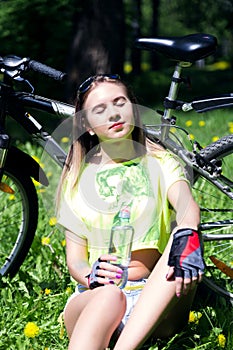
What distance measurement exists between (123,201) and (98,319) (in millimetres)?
486

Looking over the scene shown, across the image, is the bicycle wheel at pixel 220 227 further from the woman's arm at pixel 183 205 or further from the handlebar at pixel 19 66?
the handlebar at pixel 19 66

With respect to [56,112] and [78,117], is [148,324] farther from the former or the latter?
[56,112]

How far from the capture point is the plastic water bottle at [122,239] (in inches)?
108

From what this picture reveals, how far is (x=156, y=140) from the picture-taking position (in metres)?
3.06

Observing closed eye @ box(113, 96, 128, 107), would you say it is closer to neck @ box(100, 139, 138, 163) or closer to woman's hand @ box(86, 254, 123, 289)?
neck @ box(100, 139, 138, 163)

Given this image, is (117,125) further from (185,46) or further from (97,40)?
(97,40)

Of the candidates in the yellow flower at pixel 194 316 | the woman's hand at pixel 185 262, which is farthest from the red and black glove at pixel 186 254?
the yellow flower at pixel 194 316

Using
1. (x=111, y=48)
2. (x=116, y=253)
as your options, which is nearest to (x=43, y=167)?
(x=116, y=253)

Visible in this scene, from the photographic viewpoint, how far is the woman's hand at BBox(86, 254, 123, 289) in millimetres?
2621

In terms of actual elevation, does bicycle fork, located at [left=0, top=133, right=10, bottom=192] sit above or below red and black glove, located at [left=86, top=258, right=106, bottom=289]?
above

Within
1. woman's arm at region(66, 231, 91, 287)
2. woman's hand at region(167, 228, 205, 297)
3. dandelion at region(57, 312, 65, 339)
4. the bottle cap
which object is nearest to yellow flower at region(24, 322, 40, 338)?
dandelion at region(57, 312, 65, 339)

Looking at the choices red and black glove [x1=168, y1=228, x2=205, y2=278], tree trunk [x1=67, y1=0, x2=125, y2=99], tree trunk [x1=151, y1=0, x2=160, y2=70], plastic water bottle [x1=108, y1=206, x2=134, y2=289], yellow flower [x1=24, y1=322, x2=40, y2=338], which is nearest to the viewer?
red and black glove [x1=168, y1=228, x2=205, y2=278]

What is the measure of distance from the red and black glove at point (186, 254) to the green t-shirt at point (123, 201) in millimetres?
238

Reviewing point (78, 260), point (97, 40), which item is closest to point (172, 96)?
point (78, 260)
